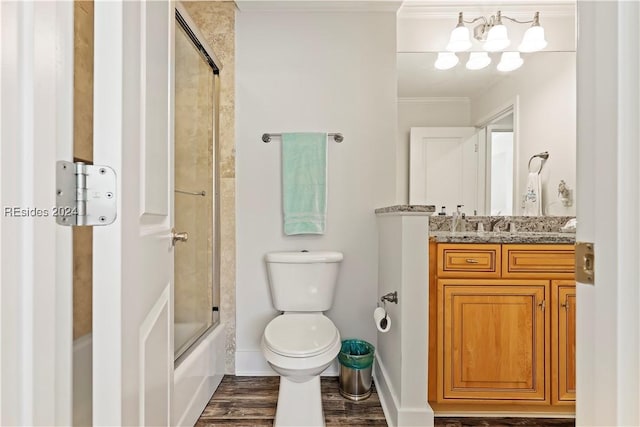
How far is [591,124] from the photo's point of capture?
447 mm

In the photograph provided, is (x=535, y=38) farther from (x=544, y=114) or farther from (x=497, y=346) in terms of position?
(x=497, y=346)

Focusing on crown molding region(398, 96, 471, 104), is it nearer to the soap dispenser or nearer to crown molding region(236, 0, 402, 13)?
crown molding region(236, 0, 402, 13)

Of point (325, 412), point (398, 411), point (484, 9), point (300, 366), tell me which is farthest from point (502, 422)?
point (484, 9)

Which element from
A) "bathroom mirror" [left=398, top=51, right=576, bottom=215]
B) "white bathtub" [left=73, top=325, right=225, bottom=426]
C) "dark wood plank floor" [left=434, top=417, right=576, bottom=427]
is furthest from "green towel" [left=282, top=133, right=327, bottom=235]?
"dark wood plank floor" [left=434, top=417, right=576, bottom=427]

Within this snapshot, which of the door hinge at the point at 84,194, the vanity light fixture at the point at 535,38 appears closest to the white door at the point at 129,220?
the door hinge at the point at 84,194

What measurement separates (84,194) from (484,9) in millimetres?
2551

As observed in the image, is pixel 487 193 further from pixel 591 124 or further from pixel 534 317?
pixel 591 124

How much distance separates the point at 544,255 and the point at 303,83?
167cm

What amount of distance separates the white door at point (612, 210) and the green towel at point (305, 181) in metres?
1.65

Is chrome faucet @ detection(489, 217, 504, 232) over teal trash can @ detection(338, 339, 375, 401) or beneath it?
over

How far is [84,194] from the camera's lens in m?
0.49

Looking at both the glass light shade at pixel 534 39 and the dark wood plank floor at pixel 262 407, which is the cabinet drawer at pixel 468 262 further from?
the glass light shade at pixel 534 39

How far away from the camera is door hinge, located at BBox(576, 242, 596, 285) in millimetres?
450

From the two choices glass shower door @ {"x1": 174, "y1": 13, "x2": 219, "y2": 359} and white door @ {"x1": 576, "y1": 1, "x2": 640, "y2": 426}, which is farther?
glass shower door @ {"x1": 174, "y1": 13, "x2": 219, "y2": 359}
